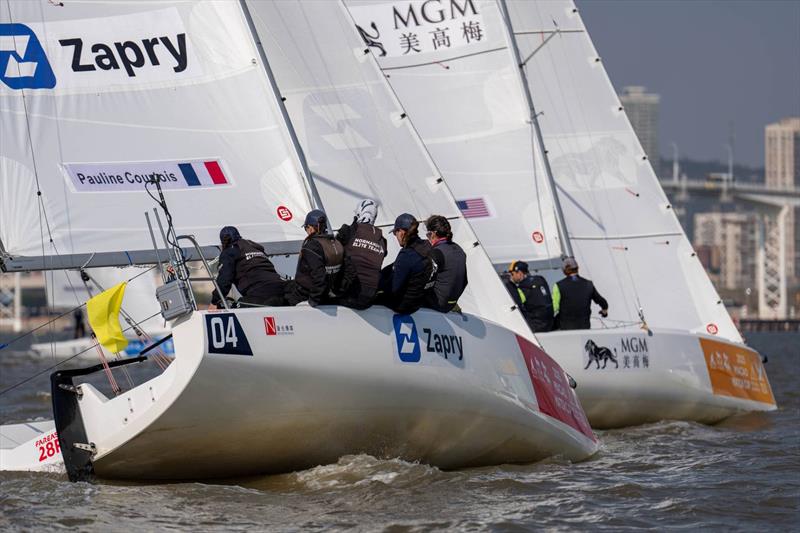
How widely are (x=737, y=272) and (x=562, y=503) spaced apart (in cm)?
15634

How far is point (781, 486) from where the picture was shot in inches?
327

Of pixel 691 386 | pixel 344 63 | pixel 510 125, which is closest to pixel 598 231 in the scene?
pixel 510 125

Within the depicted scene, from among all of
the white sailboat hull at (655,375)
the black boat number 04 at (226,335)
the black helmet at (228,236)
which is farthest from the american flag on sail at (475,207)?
the black boat number 04 at (226,335)

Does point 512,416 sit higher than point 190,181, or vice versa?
point 190,181

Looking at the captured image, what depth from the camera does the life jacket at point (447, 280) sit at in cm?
841

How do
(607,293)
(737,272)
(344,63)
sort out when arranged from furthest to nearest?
(737,272) < (607,293) < (344,63)

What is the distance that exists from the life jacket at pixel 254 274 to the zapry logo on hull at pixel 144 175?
72 cm

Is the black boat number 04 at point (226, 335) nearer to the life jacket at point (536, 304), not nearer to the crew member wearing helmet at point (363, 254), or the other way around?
the crew member wearing helmet at point (363, 254)

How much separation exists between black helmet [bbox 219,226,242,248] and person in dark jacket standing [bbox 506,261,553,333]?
407cm

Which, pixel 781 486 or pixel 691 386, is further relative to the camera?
pixel 691 386

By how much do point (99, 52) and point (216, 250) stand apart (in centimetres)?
141

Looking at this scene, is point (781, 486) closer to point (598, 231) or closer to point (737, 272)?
point (598, 231)

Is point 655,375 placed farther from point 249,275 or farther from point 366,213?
point 249,275

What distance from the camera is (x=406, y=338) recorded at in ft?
26.2
